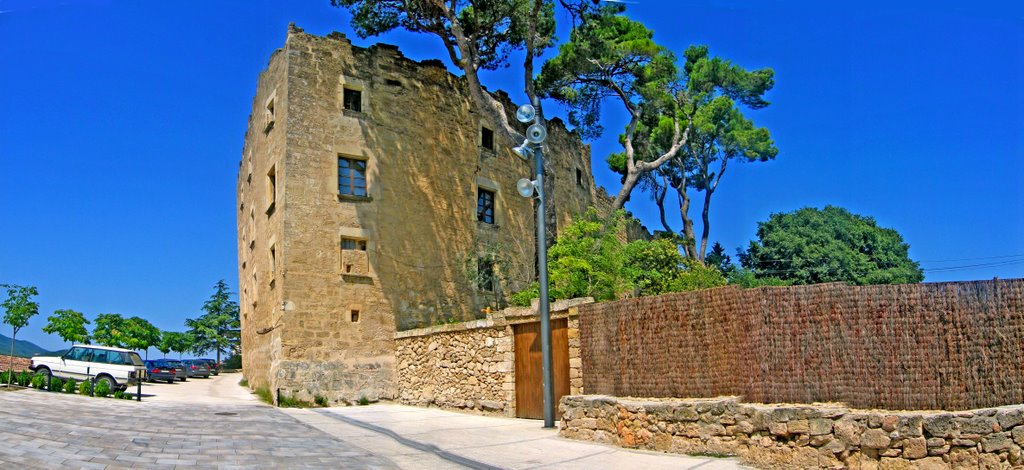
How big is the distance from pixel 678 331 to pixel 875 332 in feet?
7.94

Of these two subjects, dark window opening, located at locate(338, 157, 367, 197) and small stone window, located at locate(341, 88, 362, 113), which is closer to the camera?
dark window opening, located at locate(338, 157, 367, 197)

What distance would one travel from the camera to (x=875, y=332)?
7.81 metres

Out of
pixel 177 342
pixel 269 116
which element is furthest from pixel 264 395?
pixel 177 342

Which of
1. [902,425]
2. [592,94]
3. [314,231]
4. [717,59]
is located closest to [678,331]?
[902,425]

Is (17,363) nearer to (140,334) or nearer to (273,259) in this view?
(273,259)

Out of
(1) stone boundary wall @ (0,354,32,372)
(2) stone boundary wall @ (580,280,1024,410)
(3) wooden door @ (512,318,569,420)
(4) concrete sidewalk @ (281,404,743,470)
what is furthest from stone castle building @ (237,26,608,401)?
(2) stone boundary wall @ (580,280,1024,410)

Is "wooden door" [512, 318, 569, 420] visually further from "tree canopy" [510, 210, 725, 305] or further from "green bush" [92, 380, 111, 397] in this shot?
"green bush" [92, 380, 111, 397]

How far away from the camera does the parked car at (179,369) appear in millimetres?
31016

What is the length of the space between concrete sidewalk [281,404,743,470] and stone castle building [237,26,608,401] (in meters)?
4.50

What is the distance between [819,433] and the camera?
7.61m

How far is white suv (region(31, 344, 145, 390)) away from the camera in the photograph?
20.2 metres

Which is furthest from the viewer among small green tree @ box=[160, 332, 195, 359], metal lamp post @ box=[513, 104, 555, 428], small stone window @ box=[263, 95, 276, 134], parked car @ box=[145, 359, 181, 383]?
small green tree @ box=[160, 332, 195, 359]

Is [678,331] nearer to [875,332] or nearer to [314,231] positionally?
[875,332]

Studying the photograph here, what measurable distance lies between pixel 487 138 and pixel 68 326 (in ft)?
62.5
